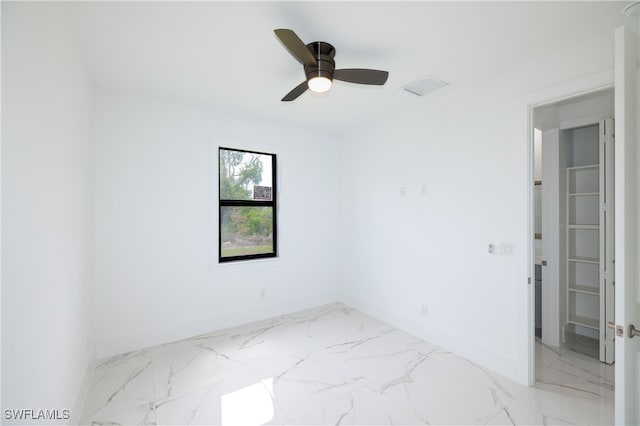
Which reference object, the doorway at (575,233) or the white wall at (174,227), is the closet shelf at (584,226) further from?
the white wall at (174,227)

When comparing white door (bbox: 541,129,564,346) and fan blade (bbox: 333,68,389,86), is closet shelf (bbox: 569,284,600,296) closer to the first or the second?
white door (bbox: 541,129,564,346)

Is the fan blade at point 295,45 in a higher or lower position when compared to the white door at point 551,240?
higher

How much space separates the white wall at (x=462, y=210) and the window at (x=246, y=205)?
131 cm

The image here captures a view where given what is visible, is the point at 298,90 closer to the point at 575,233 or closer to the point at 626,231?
the point at 626,231

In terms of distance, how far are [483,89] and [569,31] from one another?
72cm

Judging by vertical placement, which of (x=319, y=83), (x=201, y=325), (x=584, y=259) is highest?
(x=319, y=83)

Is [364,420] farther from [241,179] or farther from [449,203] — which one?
[241,179]

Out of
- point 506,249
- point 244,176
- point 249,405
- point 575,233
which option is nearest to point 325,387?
point 249,405

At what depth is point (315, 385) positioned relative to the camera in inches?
91.4

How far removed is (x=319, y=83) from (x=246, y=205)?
2108mm

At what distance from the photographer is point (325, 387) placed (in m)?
2.29

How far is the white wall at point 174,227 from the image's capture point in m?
2.82

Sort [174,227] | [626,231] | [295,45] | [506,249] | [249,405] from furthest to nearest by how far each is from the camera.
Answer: [174,227], [506,249], [249,405], [295,45], [626,231]

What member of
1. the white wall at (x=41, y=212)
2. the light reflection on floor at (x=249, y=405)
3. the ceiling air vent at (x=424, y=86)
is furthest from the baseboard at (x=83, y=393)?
the ceiling air vent at (x=424, y=86)
